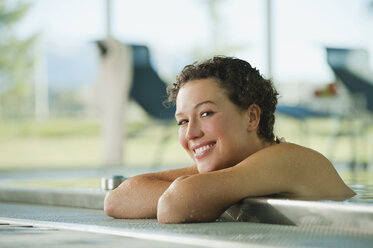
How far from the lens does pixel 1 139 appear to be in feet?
27.5

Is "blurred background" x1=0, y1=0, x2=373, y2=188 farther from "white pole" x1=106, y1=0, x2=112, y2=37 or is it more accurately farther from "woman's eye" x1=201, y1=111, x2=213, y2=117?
"woman's eye" x1=201, y1=111, x2=213, y2=117

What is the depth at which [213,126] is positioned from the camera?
154cm

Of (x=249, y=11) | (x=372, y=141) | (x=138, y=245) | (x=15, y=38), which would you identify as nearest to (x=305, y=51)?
(x=249, y=11)

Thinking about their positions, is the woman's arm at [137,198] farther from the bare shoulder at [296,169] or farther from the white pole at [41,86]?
the white pole at [41,86]

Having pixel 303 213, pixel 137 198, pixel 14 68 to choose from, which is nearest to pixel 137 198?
pixel 137 198

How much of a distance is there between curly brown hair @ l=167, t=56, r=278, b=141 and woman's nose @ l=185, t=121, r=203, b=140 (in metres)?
0.10

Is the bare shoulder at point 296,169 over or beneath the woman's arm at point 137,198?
over

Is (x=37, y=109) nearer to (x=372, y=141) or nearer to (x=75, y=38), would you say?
(x=75, y=38)

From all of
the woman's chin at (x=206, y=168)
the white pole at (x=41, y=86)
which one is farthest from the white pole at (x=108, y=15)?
the woman's chin at (x=206, y=168)

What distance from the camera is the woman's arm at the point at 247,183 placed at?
142 centimetres

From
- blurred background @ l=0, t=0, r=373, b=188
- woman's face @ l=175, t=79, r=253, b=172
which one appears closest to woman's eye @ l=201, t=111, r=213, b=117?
woman's face @ l=175, t=79, r=253, b=172

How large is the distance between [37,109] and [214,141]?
6795 millimetres

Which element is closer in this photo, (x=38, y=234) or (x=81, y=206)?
(x=38, y=234)

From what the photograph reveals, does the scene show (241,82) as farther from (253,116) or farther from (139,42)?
(139,42)
